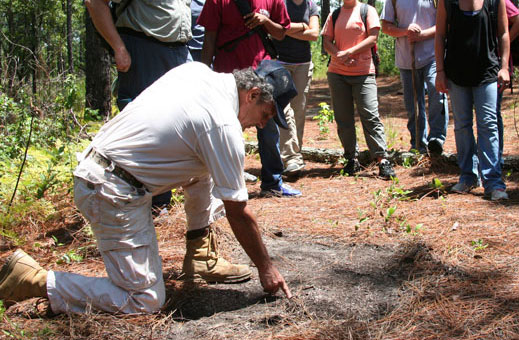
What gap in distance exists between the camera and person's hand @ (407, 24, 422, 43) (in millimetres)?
5578

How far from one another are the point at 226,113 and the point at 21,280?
1.38 meters

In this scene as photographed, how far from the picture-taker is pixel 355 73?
5.49 metres

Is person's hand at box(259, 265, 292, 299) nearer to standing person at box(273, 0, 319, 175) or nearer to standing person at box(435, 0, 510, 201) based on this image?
standing person at box(435, 0, 510, 201)

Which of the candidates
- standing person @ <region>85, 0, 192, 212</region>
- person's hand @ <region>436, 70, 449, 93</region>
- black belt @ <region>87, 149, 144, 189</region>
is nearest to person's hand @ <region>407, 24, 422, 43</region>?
person's hand @ <region>436, 70, 449, 93</region>

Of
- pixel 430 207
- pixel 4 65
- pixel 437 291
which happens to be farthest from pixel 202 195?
pixel 4 65

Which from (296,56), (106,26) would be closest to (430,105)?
(296,56)

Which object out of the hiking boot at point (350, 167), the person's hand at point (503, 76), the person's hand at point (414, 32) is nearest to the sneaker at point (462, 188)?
the person's hand at point (503, 76)

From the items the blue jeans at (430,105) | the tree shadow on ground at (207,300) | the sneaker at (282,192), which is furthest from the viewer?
the blue jeans at (430,105)

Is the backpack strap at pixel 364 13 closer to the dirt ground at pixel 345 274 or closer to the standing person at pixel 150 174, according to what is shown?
the dirt ground at pixel 345 274

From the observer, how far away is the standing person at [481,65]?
4.36 meters

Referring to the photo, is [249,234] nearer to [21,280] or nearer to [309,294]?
[309,294]

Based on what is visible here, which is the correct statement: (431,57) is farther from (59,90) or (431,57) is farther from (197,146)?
(59,90)

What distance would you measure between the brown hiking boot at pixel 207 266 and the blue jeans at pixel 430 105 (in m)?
3.32

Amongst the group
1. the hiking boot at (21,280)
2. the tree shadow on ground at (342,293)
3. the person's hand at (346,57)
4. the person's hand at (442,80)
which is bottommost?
the tree shadow on ground at (342,293)
